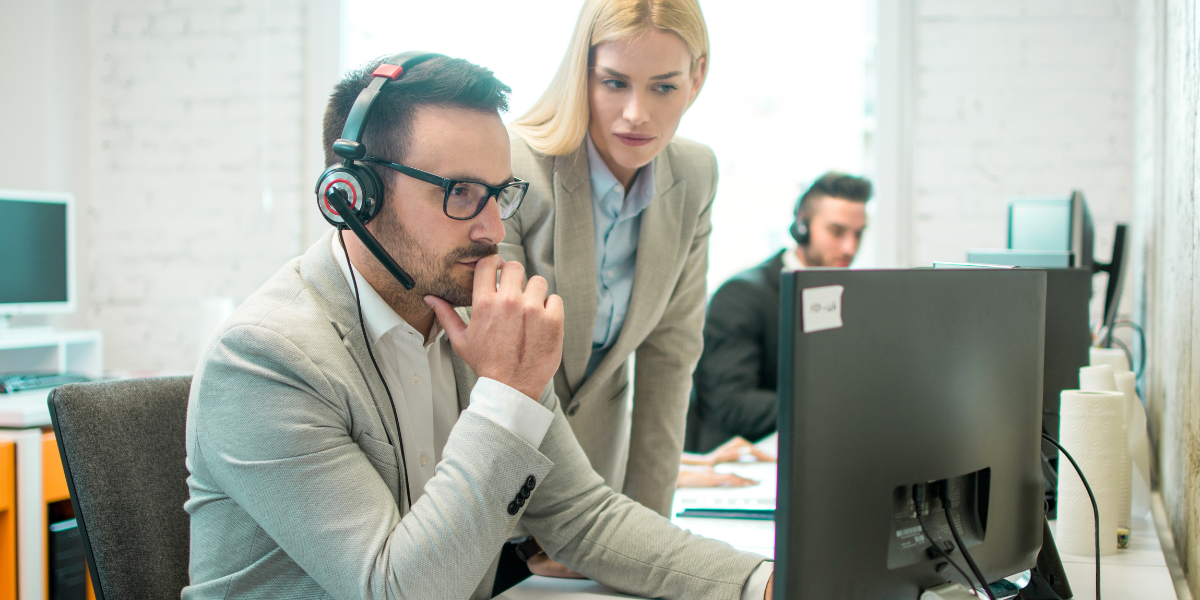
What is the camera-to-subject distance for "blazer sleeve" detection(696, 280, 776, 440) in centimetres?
265

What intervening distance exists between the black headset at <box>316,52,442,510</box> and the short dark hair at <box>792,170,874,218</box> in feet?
7.24

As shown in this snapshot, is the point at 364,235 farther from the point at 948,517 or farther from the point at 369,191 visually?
the point at 948,517

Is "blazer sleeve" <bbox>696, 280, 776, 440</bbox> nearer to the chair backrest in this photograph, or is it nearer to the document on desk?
the document on desk

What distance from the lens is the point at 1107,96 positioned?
3.04 meters

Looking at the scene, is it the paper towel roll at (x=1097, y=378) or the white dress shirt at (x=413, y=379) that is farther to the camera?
the paper towel roll at (x=1097, y=378)

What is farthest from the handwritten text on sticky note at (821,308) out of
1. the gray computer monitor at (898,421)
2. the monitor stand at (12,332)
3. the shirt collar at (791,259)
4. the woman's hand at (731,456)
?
the monitor stand at (12,332)

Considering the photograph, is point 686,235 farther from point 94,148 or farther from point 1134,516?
point 94,148

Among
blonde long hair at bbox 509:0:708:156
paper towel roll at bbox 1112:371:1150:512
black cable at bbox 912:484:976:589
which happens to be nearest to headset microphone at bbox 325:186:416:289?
blonde long hair at bbox 509:0:708:156

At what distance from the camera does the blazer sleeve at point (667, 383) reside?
5.05 feet

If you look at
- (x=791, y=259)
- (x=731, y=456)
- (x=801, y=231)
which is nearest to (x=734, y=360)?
(x=791, y=259)

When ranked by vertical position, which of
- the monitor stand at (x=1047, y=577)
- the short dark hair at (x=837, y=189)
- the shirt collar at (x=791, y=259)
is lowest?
the monitor stand at (x=1047, y=577)

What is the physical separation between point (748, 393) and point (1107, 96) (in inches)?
68.4

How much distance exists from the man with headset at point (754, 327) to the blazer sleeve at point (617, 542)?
61.8 inches

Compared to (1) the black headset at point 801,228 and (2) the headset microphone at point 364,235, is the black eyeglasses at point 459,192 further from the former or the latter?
(1) the black headset at point 801,228
